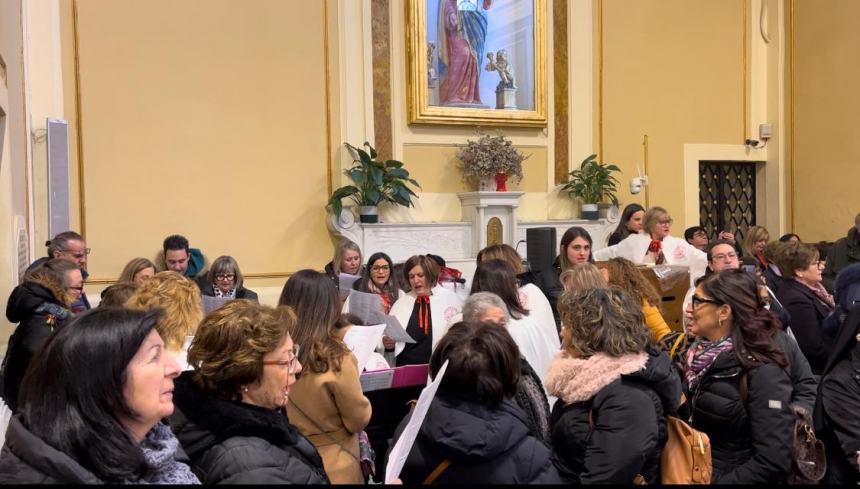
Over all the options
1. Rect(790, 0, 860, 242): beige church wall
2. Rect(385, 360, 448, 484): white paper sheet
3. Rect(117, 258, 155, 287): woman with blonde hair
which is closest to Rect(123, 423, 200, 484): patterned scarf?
Rect(385, 360, 448, 484): white paper sheet

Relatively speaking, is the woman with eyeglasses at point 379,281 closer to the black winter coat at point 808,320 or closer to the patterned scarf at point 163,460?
the black winter coat at point 808,320

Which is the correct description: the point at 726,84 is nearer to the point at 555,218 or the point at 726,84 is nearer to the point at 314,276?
the point at 555,218

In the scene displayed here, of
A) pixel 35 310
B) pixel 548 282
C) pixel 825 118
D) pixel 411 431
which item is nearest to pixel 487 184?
pixel 548 282

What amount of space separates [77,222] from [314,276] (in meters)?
5.77

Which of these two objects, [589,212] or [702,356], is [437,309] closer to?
[702,356]

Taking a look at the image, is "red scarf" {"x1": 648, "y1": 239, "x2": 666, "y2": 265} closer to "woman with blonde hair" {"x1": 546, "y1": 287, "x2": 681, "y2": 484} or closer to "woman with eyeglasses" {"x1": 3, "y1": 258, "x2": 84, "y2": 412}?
"woman with blonde hair" {"x1": 546, "y1": 287, "x2": 681, "y2": 484}

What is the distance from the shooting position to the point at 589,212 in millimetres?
9625

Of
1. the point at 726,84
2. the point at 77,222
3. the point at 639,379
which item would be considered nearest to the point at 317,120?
the point at 77,222

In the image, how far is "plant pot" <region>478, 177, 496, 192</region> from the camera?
9164 millimetres

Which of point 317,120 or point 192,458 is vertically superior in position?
point 317,120

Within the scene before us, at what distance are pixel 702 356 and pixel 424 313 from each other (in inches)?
86.2

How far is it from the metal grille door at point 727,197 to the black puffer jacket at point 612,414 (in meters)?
8.85

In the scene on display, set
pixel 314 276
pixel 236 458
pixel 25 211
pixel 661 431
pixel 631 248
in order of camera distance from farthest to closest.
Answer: pixel 631 248, pixel 25 211, pixel 314 276, pixel 661 431, pixel 236 458

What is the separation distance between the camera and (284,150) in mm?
8672
